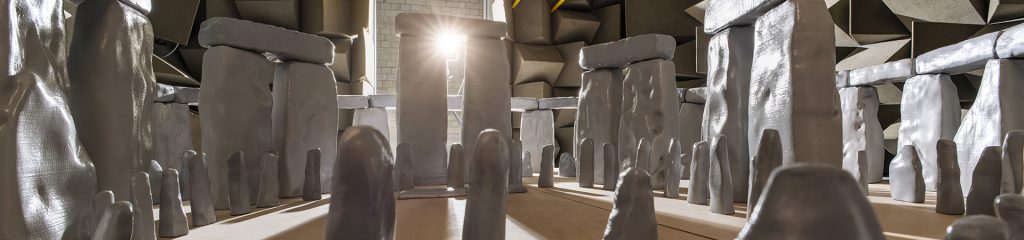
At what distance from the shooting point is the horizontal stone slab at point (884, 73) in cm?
442

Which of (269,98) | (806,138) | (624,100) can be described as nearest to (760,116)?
(806,138)

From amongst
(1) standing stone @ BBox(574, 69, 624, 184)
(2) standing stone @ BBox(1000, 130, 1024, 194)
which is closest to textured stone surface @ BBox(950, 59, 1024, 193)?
(2) standing stone @ BBox(1000, 130, 1024, 194)

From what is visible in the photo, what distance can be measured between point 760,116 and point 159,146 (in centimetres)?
451

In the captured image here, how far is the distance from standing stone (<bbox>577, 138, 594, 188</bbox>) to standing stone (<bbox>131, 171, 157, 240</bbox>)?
3054 mm

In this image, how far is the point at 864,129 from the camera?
4.85 m

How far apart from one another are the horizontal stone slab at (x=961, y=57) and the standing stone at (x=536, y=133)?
Result: 387cm

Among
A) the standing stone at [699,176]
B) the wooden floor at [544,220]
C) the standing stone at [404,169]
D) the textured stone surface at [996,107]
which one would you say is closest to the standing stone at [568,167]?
the standing stone at [404,169]

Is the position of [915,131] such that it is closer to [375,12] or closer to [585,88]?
[585,88]

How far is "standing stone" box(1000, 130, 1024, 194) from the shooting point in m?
2.53

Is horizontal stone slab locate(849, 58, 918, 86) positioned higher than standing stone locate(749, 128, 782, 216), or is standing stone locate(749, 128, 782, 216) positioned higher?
horizontal stone slab locate(849, 58, 918, 86)

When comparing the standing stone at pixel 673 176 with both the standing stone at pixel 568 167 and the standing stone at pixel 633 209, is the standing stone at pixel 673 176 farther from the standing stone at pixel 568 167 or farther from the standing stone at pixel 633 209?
the standing stone at pixel 568 167

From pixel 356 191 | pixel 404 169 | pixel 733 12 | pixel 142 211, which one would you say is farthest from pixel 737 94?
pixel 142 211

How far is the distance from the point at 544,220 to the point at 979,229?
6.15 ft

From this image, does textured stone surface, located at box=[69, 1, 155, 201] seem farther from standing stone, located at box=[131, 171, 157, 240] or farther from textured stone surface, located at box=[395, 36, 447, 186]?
textured stone surface, located at box=[395, 36, 447, 186]
